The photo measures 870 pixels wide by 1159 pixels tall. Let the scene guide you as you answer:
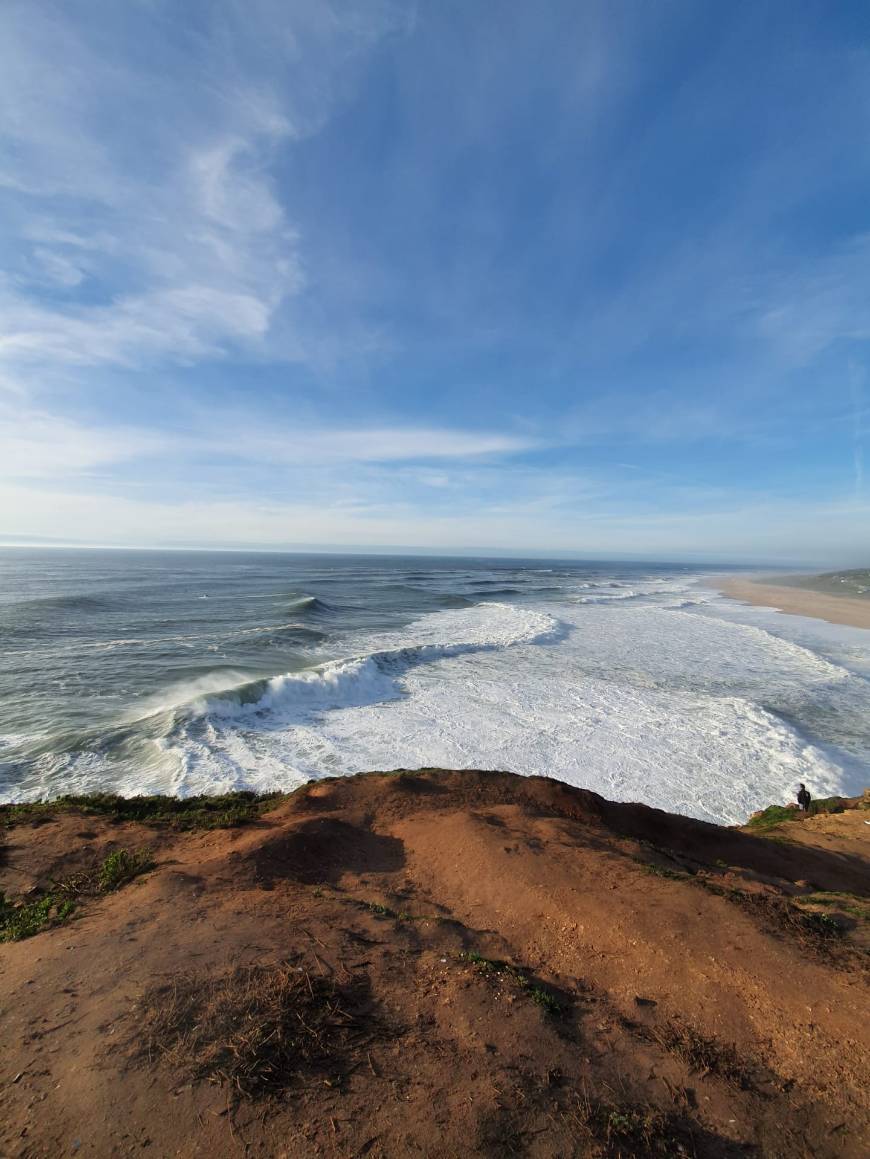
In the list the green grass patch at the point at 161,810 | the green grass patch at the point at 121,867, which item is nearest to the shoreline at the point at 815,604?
the green grass patch at the point at 161,810

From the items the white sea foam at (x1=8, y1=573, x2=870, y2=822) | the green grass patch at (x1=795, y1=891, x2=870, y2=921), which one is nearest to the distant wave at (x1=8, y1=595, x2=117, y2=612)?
the white sea foam at (x1=8, y1=573, x2=870, y2=822)

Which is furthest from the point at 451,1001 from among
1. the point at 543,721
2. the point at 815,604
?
the point at 815,604

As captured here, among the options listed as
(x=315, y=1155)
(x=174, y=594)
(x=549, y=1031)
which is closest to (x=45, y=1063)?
(x=315, y=1155)

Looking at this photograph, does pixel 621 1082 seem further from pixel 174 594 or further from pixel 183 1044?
pixel 174 594

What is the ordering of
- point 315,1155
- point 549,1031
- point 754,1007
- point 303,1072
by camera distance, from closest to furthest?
point 315,1155 → point 303,1072 → point 549,1031 → point 754,1007

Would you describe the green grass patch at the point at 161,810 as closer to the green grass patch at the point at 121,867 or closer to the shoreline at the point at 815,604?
the green grass patch at the point at 121,867

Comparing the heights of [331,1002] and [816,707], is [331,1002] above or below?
above

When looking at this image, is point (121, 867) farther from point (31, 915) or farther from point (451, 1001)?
point (451, 1001)
